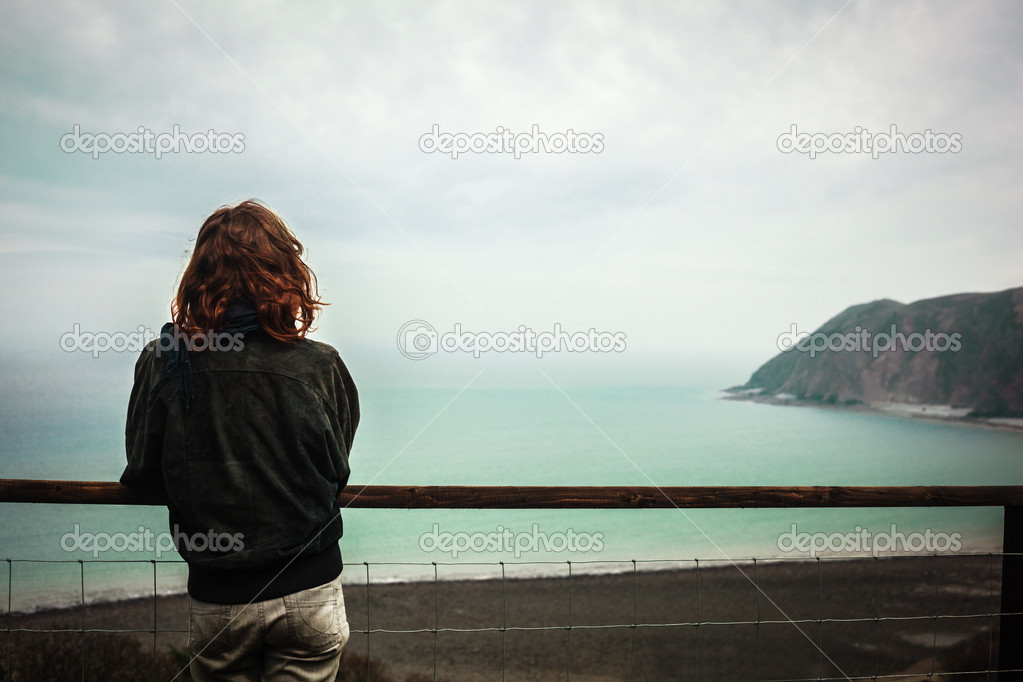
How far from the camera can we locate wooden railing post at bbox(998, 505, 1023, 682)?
2334mm

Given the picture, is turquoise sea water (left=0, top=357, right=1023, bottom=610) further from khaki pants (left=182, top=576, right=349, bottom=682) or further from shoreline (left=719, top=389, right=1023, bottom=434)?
khaki pants (left=182, top=576, right=349, bottom=682)

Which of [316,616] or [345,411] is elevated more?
[345,411]

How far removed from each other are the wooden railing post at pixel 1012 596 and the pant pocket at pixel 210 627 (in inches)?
99.0

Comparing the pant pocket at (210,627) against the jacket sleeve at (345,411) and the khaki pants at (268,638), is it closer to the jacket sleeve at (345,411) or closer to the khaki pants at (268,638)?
the khaki pants at (268,638)

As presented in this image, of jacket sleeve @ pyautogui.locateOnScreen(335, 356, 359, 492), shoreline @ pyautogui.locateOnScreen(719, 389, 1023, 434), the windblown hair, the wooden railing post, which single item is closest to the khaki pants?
jacket sleeve @ pyautogui.locateOnScreen(335, 356, 359, 492)

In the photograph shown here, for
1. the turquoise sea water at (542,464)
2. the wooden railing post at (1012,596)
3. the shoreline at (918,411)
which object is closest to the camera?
the wooden railing post at (1012,596)

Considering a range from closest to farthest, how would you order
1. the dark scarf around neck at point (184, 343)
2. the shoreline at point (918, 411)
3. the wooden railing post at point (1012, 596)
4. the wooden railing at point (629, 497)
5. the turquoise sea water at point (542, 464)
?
the dark scarf around neck at point (184, 343), the wooden railing at point (629, 497), the wooden railing post at point (1012, 596), the turquoise sea water at point (542, 464), the shoreline at point (918, 411)

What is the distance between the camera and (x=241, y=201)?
4.57 feet

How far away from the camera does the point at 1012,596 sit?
7.76ft

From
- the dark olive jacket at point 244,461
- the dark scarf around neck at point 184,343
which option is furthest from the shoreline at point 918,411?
the dark scarf around neck at point 184,343

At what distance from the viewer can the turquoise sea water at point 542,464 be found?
1372cm

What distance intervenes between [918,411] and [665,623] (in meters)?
23.7

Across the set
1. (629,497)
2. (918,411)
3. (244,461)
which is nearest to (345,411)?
(244,461)

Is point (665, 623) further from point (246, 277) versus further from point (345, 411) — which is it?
point (246, 277)
